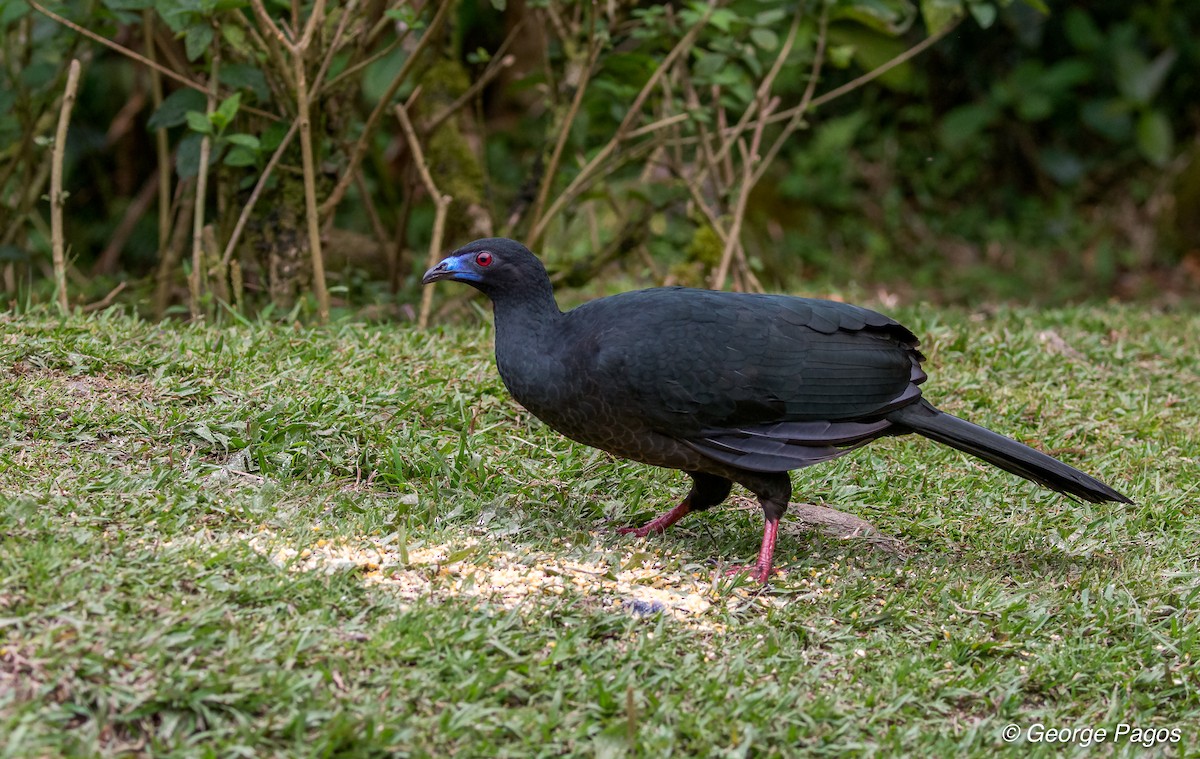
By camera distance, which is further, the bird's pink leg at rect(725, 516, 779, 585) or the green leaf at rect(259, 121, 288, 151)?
the green leaf at rect(259, 121, 288, 151)

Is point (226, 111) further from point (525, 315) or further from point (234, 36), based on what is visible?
point (525, 315)

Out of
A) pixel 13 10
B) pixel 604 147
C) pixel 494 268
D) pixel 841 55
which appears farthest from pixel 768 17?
pixel 13 10

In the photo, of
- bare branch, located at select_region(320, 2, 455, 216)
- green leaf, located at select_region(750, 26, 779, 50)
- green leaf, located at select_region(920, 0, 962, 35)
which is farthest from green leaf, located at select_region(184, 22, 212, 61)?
green leaf, located at select_region(920, 0, 962, 35)

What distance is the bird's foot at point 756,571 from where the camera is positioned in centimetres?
378

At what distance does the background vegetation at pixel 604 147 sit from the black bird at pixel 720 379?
1.80m

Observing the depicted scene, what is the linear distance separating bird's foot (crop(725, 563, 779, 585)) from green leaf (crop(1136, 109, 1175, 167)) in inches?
304

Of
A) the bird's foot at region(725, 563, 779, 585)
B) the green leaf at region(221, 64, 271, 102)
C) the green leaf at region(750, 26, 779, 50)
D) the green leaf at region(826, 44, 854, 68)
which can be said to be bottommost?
the bird's foot at region(725, 563, 779, 585)

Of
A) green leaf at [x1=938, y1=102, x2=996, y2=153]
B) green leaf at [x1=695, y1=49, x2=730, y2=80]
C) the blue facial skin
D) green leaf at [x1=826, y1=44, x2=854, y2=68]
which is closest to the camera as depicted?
the blue facial skin

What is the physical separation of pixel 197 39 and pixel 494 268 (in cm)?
204

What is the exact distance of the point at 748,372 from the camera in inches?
150

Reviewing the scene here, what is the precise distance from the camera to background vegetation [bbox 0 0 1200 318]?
224 inches

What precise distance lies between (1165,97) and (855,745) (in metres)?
9.33

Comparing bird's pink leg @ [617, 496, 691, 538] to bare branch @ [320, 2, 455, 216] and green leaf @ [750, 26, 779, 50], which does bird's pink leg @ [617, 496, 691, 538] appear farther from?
green leaf @ [750, 26, 779, 50]

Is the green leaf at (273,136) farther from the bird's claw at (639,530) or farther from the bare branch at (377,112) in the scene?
the bird's claw at (639,530)
